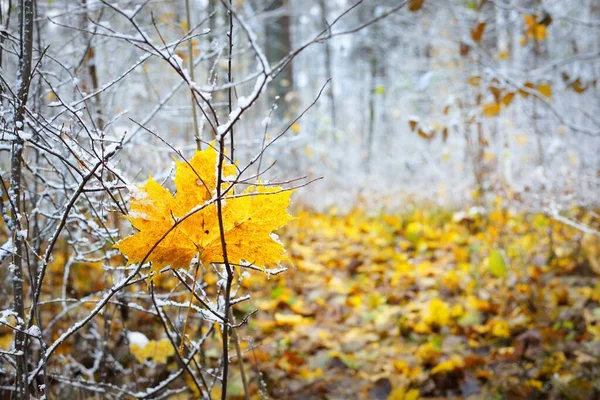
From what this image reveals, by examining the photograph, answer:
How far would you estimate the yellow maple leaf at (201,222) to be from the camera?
85cm

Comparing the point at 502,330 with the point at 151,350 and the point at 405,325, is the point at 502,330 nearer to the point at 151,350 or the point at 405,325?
the point at 405,325

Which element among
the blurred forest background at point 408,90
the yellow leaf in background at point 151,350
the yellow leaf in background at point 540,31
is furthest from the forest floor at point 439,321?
the yellow leaf in background at point 540,31

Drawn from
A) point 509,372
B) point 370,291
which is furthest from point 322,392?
point 370,291

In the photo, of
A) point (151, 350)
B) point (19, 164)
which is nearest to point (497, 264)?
point (151, 350)

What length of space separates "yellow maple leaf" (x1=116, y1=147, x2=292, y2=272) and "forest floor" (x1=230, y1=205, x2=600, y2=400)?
512 millimetres

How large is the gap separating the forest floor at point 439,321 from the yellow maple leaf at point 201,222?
51cm

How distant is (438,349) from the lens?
7.74 ft

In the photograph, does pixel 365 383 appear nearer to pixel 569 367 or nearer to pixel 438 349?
pixel 438 349

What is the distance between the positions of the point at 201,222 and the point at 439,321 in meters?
2.13

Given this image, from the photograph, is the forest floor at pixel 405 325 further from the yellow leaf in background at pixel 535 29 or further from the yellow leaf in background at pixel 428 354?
the yellow leaf in background at pixel 535 29

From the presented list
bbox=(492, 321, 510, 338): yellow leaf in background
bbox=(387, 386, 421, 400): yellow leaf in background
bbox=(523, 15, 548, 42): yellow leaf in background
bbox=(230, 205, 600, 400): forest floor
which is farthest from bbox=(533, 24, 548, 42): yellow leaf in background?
bbox=(387, 386, 421, 400): yellow leaf in background

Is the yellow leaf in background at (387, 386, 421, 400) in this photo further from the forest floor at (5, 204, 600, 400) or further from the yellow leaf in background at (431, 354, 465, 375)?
the yellow leaf in background at (431, 354, 465, 375)

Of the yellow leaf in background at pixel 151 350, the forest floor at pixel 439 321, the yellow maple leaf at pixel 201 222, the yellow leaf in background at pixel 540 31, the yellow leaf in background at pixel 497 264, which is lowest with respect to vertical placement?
the forest floor at pixel 439 321

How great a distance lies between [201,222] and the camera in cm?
88
